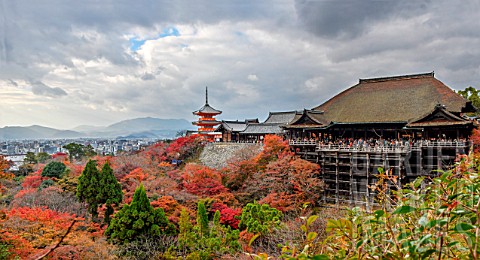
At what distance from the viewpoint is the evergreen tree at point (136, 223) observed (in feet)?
41.8

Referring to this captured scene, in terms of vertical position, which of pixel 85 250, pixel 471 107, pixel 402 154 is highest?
pixel 471 107

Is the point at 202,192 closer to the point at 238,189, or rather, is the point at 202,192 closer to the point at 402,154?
the point at 238,189

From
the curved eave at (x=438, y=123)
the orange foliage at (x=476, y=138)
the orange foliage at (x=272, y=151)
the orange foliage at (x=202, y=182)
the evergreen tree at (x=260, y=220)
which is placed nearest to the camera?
the evergreen tree at (x=260, y=220)

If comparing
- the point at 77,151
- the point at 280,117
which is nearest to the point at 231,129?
the point at 280,117

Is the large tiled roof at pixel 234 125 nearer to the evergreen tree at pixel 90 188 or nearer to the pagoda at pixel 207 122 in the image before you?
the pagoda at pixel 207 122

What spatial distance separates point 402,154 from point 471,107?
5770 mm

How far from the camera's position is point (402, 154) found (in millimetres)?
16219

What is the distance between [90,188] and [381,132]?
1673 centimetres

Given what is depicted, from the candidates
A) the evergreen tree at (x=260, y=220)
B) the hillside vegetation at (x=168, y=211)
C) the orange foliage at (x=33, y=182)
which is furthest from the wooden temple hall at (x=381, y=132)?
the orange foliage at (x=33, y=182)

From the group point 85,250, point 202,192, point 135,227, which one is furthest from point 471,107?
point 85,250

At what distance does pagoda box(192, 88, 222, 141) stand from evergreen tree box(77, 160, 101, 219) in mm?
16361

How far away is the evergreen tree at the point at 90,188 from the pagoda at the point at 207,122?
53.7 feet

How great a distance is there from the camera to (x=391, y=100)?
67.9 ft

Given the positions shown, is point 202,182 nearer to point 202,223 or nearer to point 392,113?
point 202,223
